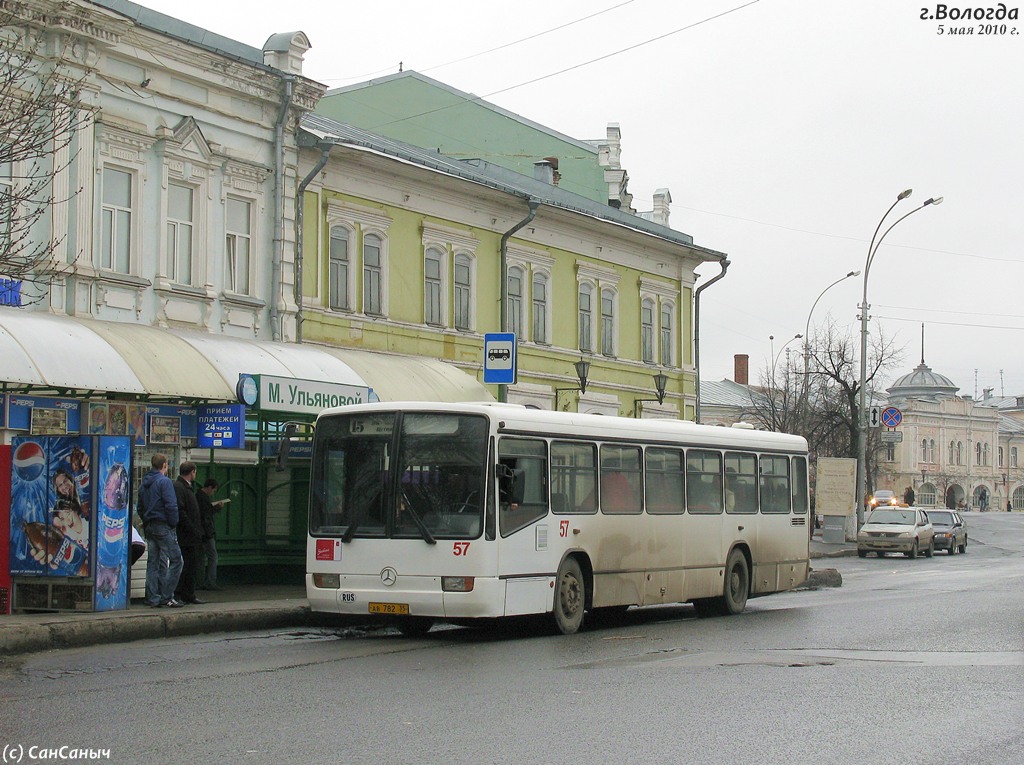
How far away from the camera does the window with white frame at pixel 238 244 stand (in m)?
24.8

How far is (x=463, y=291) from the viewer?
102 ft

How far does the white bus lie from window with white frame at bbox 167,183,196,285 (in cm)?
837

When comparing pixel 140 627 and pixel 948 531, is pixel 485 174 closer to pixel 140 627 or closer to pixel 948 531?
pixel 948 531

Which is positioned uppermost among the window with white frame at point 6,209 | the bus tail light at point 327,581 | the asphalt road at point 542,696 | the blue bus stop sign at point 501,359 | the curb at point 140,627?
the window with white frame at point 6,209

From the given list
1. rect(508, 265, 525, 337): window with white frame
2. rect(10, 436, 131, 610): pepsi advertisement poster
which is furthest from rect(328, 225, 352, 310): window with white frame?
rect(10, 436, 131, 610): pepsi advertisement poster

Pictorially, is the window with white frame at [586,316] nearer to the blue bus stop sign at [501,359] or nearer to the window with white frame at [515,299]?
the window with white frame at [515,299]

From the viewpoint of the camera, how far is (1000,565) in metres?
37.3

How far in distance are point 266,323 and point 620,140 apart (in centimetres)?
2588

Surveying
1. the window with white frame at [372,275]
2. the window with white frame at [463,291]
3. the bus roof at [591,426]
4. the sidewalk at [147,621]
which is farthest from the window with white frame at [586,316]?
the sidewalk at [147,621]

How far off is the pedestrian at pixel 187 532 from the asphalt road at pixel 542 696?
5.06ft

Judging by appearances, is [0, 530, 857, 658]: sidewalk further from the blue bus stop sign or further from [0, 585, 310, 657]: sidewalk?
the blue bus stop sign

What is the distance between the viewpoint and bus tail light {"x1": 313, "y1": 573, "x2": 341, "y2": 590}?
15.5 meters

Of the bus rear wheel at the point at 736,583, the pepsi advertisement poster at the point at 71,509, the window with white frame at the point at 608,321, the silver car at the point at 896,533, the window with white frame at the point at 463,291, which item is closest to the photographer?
the pepsi advertisement poster at the point at 71,509

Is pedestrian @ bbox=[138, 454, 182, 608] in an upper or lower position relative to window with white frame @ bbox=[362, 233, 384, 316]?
lower
